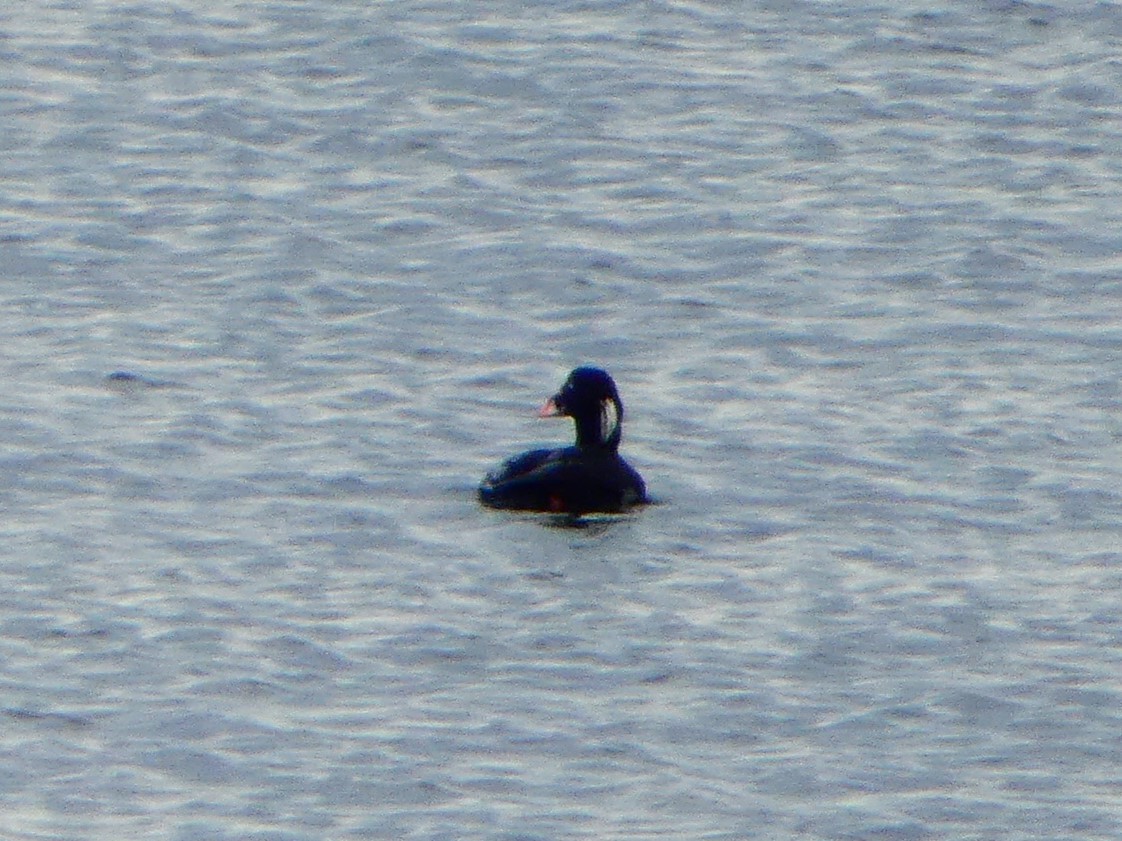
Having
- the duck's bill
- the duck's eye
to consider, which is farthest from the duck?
the duck's bill

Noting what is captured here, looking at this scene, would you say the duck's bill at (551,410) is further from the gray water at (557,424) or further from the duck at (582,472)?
the gray water at (557,424)

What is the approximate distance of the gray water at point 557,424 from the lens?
40.9 ft

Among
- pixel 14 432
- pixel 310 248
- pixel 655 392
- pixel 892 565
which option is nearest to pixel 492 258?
pixel 310 248

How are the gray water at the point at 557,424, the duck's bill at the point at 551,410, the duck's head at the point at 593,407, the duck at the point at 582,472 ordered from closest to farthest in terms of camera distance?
the gray water at the point at 557,424
the duck at the point at 582,472
the duck's head at the point at 593,407
the duck's bill at the point at 551,410

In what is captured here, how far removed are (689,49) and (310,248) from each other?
5.60 metres

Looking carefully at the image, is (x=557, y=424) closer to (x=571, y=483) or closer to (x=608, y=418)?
(x=608, y=418)

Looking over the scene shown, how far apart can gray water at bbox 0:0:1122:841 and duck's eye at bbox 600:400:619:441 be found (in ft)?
1.52

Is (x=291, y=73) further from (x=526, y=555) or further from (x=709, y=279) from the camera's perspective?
(x=526, y=555)

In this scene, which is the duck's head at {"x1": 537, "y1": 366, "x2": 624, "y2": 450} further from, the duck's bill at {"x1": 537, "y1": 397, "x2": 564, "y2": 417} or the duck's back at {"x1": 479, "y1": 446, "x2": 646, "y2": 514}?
the duck's back at {"x1": 479, "y1": 446, "x2": 646, "y2": 514}

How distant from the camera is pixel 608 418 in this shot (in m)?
16.8

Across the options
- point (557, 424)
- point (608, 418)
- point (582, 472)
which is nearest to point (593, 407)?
point (608, 418)

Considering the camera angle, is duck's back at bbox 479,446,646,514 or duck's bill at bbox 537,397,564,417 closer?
duck's back at bbox 479,446,646,514

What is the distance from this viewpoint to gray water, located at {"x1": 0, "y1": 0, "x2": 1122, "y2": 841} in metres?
12.5

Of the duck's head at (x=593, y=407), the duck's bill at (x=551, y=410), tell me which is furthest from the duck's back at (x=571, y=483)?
the duck's bill at (x=551, y=410)
